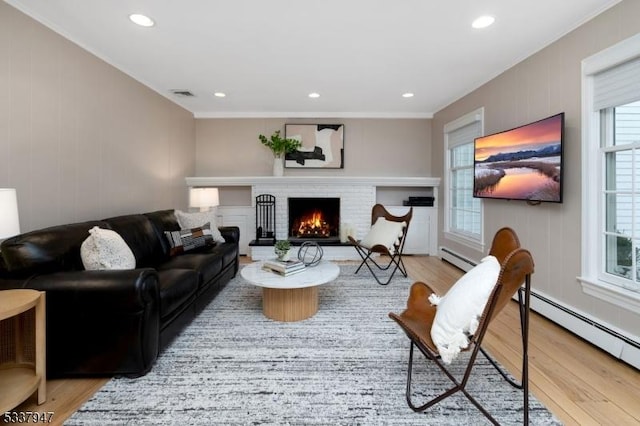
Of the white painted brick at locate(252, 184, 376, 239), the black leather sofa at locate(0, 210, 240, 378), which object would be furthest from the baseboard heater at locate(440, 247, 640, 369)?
the black leather sofa at locate(0, 210, 240, 378)

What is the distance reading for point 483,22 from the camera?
7.98 ft

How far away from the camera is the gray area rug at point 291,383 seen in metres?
1.56

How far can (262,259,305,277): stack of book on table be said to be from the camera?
108 inches

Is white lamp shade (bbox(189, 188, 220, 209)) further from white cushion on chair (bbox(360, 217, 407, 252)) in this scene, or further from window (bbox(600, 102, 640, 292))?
window (bbox(600, 102, 640, 292))

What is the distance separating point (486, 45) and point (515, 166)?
1.18 meters

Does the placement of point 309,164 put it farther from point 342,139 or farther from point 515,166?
point 515,166

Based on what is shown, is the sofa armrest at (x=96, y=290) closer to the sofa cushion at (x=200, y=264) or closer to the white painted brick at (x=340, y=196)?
the sofa cushion at (x=200, y=264)

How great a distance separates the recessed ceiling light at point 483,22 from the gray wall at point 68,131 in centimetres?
342

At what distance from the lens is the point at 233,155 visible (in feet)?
17.8

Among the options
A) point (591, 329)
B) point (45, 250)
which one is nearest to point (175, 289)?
point (45, 250)

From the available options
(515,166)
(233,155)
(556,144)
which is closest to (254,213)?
(233,155)

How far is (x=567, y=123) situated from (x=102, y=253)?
3.74 m

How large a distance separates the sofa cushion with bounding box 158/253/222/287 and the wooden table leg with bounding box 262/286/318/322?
587mm

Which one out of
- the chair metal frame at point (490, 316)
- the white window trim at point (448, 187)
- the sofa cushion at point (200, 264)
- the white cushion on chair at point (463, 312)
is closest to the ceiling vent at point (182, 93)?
the sofa cushion at point (200, 264)
